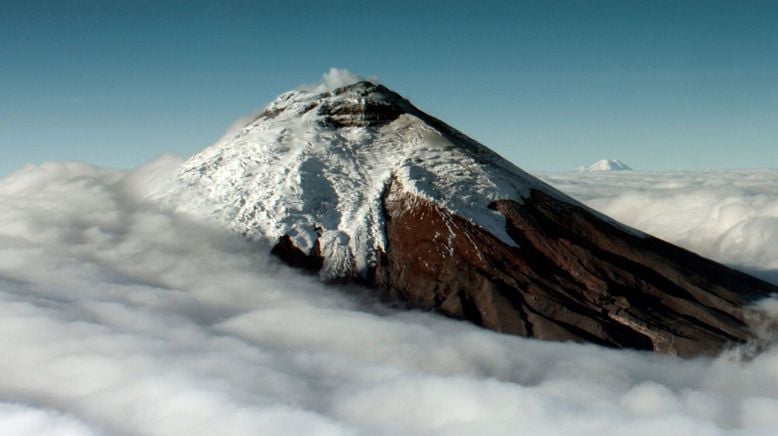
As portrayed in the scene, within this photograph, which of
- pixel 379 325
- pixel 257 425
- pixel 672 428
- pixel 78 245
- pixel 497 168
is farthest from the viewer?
pixel 78 245

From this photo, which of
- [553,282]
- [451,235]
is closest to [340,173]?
[451,235]

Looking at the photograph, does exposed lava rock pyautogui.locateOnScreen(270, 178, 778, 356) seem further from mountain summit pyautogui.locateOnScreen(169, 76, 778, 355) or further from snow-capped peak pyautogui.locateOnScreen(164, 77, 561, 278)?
snow-capped peak pyautogui.locateOnScreen(164, 77, 561, 278)

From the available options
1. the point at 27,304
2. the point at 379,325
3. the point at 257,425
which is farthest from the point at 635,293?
the point at 27,304

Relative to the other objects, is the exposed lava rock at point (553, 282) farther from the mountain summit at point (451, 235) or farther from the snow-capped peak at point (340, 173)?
the snow-capped peak at point (340, 173)

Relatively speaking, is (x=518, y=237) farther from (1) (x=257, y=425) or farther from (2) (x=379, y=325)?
(1) (x=257, y=425)

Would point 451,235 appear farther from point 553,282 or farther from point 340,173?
point 340,173

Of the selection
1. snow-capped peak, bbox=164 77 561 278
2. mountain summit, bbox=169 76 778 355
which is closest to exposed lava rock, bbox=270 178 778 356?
mountain summit, bbox=169 76 778 355
